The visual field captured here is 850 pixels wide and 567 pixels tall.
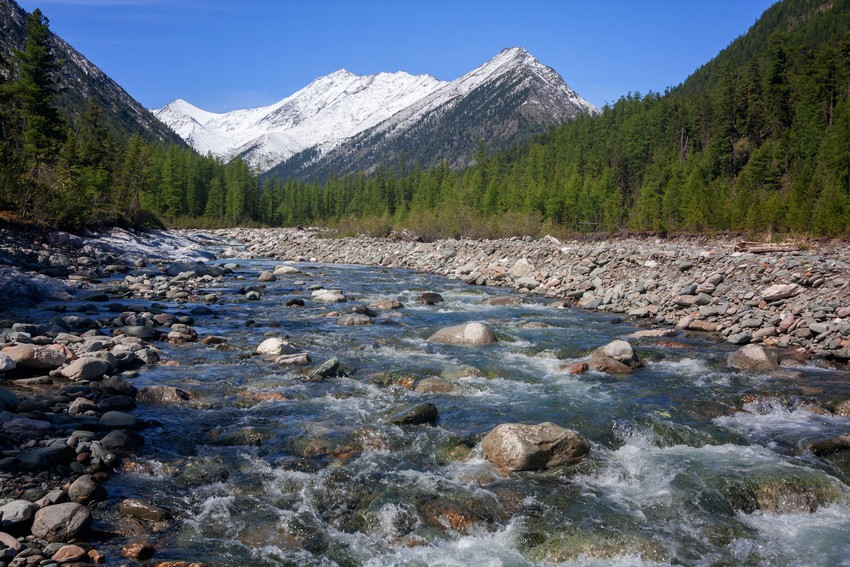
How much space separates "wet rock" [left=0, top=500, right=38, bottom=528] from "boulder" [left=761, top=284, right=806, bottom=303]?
18.1 m

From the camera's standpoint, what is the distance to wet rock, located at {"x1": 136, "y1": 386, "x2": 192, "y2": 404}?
951cm

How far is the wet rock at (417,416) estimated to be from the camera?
8992 mm

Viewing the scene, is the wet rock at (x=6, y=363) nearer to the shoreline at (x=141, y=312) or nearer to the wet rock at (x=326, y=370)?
the shoreline at (x=141, y=312)

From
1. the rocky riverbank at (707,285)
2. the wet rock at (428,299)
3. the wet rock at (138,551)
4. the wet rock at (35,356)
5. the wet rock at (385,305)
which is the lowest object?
the wet rock at (138,551)

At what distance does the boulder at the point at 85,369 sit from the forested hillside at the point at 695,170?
127 ft

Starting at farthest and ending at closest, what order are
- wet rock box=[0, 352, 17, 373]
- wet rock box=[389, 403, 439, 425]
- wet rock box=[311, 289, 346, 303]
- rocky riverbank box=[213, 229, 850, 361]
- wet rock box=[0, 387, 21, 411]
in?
wet rock box=[311, 289, 346, 303], rocky riverbank box=[213, 229, 850, 361], wet rock box=[0, 352, 17, 373], wet rock box=[389, 403, 439, 425], wet rock box=[0, 387, 21, 411]

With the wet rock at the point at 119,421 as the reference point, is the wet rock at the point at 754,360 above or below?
above

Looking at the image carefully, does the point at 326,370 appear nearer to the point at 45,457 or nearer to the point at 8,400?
the point at 8,400

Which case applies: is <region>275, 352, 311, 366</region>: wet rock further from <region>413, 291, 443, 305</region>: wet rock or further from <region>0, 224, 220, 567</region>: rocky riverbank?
<region>413, 291, 443, 305</region>: wet rock

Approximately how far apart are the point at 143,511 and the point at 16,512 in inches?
46.6

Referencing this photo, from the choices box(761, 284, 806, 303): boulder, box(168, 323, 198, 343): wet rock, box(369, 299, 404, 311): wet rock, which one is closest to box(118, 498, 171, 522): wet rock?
box(168, 323, 198, 343): wet rock

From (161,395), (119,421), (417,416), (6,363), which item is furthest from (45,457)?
(417,416)

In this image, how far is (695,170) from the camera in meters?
57.2

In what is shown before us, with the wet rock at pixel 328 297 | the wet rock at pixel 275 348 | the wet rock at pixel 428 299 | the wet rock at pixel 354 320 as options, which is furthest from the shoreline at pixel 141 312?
the wet rock at pixel 428 299
